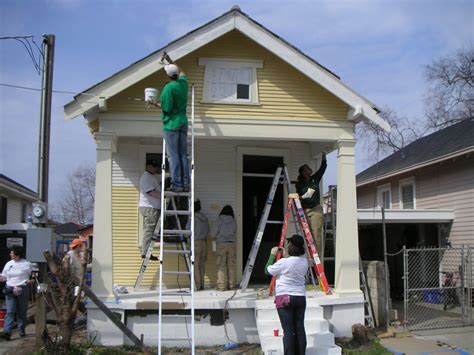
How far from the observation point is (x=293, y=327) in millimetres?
6191

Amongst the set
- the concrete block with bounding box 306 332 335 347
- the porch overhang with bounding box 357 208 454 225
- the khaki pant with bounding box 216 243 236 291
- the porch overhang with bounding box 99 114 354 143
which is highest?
the porch overhang with bounding box 99 114 354 143

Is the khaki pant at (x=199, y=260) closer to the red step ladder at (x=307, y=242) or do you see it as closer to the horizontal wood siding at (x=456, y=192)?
the red step ladder at (x=307, y=242)

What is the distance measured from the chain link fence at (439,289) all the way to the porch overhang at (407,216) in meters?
0.91

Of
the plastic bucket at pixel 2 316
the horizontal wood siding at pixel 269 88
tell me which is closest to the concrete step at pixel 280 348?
the horizontal wood siding at pixel 269 88

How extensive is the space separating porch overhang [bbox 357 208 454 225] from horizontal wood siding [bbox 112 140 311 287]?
3877mm

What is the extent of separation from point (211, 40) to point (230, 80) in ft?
2.59

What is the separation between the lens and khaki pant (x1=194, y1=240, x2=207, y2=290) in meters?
8.86

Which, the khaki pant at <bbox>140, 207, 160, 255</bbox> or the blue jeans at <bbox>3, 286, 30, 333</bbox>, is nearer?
the blue jeans at <bbox>3, 286, 30, 333</bbox>

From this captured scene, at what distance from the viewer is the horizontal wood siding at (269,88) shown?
827 cm

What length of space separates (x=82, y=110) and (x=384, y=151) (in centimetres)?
2242

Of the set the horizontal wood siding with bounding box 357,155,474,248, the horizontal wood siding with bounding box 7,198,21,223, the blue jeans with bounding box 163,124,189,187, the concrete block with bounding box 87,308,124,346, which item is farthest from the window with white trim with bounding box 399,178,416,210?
the horizontal wood siding with bounding box 7,198,21,223

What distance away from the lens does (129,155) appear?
9.70 metres

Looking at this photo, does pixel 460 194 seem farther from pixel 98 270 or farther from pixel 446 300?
pixel 98 270

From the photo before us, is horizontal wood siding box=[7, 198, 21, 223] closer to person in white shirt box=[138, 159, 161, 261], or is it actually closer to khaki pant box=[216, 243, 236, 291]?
person in white shirt box=[138, 159, 161, 261]
